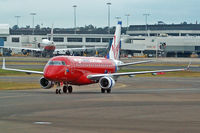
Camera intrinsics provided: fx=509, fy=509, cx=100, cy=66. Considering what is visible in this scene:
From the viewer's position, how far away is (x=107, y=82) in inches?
1929

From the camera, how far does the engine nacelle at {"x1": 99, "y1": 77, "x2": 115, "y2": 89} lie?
48.5m

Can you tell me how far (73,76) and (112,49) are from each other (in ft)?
37.9

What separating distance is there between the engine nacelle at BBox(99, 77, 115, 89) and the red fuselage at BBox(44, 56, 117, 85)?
181cm

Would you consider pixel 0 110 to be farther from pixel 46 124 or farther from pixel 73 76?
pixel 73 76

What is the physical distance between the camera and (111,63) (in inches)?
2215

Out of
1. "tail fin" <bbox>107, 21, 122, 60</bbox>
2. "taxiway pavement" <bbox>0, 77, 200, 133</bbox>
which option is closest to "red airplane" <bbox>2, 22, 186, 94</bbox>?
"tail fin" <bbox>107, 21, 122, 60</bbox>

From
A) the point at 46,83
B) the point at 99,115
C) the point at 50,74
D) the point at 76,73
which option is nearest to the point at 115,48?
the point at 76,73

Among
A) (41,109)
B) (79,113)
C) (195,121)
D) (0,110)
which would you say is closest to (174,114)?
(195,121)

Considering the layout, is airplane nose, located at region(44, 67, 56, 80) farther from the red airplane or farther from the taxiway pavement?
the taxiway pavement

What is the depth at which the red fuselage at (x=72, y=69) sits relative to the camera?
152 feet

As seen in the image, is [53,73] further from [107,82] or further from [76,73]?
[107,82]

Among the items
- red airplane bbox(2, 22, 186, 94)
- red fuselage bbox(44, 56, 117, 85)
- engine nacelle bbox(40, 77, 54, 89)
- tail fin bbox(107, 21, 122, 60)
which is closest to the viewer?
red fuselage bbox(44, 56, 117, 85)

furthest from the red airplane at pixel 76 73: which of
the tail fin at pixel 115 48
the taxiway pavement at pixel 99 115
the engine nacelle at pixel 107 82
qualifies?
the taxiway pavement at pixel 99 115

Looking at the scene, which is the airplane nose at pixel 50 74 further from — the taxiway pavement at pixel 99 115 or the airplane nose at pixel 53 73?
the taxiway pavement at pixel 99 115
